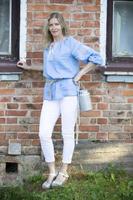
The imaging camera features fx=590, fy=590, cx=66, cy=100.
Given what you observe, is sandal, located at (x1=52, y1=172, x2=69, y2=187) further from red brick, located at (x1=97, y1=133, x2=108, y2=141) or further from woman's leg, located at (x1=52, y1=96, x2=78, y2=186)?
red brick, located at (x1=97, y1=133, x2=108, y2=141)

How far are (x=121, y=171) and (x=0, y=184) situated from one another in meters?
1.41

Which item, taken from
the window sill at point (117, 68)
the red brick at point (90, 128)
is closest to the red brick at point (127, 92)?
the window sill at point (117, 68)

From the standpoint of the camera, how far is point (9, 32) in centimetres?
→ 706

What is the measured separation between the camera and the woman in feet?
20.7

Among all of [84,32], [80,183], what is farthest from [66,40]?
[80,183]

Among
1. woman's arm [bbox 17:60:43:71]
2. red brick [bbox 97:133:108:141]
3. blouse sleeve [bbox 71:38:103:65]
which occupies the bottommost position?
red brick [bbox 97:133:108:141]

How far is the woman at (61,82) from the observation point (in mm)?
6305

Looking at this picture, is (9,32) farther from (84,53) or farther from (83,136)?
(83,136)

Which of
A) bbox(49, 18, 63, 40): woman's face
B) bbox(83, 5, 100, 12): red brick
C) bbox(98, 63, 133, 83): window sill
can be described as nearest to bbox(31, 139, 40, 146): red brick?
bbox(98, 63, 133, 83): window sill

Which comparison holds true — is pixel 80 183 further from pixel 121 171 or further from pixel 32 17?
pixel 32 17

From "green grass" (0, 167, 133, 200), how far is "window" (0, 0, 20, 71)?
144 cm

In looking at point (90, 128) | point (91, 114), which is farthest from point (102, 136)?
point (91, 114)

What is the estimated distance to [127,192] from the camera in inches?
248

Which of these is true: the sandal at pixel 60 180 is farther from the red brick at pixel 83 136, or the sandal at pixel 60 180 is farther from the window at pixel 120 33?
the window at pixel 120 33
